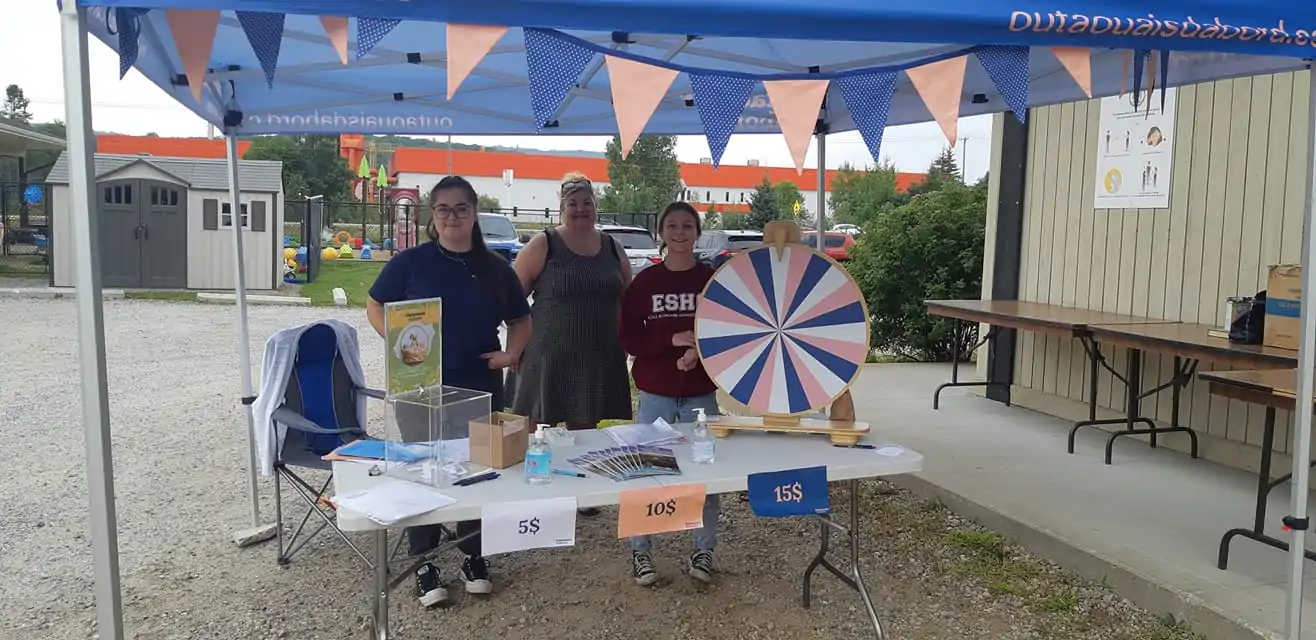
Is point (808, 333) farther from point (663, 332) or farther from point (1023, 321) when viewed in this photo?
point (1023, 321)

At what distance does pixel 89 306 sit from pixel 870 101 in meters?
2.43

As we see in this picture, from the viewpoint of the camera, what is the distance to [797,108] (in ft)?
9.74

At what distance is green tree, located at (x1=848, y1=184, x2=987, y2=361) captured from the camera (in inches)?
339

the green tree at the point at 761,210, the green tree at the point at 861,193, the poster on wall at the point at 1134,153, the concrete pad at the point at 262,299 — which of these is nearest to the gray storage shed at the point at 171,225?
the concrete pad at the point at 262,299

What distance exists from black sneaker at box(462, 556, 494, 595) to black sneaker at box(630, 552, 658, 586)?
54 centimetres

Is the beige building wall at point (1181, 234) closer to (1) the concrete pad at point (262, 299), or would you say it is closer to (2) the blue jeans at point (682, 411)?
(2) the blue jeans at point (682, 411)

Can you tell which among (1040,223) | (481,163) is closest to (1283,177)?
(1040,223)

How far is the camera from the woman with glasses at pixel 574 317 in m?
3.71

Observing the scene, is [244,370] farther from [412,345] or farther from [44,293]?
[44,293]

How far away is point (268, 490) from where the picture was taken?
4734mm

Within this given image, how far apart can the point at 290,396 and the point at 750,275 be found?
6.14 feet

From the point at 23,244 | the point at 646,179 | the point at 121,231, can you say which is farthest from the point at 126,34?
the point at 646,179

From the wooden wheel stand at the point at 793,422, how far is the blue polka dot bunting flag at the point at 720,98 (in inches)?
15.7

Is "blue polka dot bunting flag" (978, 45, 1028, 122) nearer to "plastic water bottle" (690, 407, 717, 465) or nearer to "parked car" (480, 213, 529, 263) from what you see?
"plastic water bottle" (690, 407, 717, 465)
